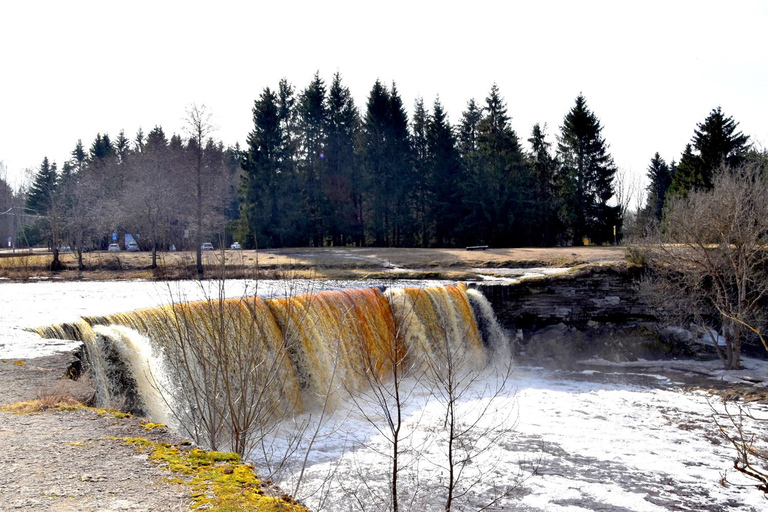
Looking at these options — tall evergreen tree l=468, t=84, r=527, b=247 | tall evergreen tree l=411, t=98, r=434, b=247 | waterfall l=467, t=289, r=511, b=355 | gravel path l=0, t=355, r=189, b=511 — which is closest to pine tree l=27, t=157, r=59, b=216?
tall evergreen tree l=411, t=98, r=434, b=247

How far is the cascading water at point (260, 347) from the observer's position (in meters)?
5.84

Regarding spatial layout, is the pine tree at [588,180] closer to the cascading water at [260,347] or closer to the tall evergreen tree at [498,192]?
the tall evergreen tree at [498,192]

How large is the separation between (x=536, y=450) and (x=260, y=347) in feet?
20.9

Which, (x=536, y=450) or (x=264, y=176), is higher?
(x=264, y=176)

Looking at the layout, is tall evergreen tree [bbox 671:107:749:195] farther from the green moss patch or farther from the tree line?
the green moss patch

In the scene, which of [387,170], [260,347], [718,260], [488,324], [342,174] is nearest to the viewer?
[260,347]

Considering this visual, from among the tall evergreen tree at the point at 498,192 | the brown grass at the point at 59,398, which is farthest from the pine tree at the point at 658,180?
the brown grass at the point at 59,398

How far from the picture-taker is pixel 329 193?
43781 millimetres

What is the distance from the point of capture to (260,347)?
7.06 m

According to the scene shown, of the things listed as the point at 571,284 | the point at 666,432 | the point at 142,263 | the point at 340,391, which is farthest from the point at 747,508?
the point at 142,263

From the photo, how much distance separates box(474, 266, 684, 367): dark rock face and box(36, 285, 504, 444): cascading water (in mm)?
1000

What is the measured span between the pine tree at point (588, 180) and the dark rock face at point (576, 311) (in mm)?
21622

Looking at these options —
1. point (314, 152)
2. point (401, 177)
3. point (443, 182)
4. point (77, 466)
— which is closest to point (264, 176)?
point (314, 152)

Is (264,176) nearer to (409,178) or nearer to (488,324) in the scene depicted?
(409,178)
